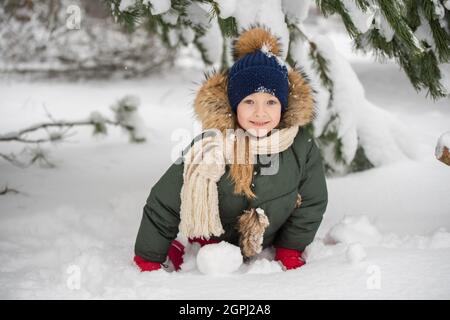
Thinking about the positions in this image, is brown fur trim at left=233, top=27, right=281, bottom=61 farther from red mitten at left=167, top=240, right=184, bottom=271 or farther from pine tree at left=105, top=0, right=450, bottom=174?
red mitten at left=167, top=240, right=184, bottom=271

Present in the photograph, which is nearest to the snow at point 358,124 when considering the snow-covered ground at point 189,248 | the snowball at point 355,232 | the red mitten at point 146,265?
the snow-covered ground at point 189,248

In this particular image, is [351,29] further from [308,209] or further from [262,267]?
[262,267]

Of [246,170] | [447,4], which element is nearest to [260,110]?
[246,170]

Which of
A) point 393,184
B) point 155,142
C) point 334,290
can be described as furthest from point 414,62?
point 155,142

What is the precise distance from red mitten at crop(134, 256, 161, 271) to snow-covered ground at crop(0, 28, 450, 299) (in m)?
0.05

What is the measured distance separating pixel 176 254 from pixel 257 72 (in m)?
0.87

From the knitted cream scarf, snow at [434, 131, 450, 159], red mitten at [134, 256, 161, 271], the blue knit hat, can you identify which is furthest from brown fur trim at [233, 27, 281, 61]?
red mitten at [134, 256, 161, 271]

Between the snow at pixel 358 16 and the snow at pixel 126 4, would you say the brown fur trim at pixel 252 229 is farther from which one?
the snow at pixel 126 4

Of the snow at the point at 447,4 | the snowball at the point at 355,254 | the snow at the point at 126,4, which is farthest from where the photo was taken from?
the snow at the point at 126,4

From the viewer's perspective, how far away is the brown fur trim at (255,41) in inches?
82.2

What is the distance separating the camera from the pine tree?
208cm

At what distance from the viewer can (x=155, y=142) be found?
4238 mm

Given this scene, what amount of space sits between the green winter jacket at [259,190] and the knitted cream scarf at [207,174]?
0.05 metres

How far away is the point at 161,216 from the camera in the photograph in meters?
2.07
